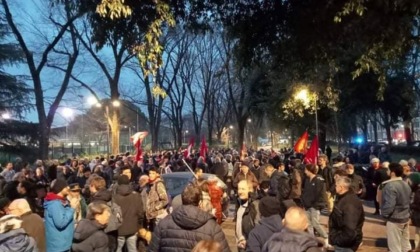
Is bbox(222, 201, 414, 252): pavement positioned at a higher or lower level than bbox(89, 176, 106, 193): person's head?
lower

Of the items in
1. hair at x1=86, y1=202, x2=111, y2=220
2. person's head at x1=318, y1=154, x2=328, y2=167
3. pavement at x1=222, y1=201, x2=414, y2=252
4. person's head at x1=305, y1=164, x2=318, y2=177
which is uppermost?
person's head at x1=318, y1=154, x2=328, y2=167

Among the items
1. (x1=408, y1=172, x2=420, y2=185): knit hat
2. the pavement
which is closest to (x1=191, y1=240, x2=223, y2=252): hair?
the pavement

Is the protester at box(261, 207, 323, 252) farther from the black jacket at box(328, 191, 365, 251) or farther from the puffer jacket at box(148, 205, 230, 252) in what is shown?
the black jacket at box(328, 191, 365, 251)

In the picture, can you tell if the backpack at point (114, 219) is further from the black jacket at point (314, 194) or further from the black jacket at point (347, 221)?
the black jacket at point (314, 194)

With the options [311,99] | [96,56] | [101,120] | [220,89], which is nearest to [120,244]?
[311,99]

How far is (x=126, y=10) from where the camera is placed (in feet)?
25.6

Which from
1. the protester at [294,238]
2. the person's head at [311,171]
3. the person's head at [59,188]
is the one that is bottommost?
the protester at [294,238]

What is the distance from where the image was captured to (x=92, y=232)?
6359mm

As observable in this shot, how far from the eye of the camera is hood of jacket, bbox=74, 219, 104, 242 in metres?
6.36

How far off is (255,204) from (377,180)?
8.44m

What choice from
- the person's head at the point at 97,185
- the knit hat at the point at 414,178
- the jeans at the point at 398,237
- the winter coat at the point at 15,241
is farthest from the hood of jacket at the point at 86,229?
the knit hat at the point at 414,178

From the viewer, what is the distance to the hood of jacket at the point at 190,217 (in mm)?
5016

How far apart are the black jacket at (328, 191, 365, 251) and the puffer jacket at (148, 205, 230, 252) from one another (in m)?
2.57

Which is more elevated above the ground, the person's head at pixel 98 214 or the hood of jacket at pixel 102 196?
the hood of jacket at pixel 102 196
